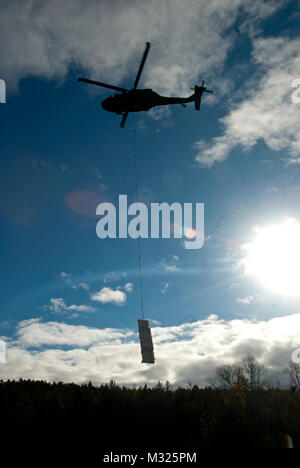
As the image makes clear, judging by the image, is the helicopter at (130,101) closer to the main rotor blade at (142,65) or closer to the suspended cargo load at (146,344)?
the main rotor blade at (142,65)

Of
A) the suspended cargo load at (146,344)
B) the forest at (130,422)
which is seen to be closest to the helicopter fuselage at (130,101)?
the suspended cargo load at (146,344)

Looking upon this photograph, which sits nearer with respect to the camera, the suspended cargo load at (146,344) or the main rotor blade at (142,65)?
the suspended cargo load at (146,344)

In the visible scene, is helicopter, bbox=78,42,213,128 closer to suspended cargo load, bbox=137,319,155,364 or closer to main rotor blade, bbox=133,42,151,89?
main rotor blade, bbox=133,42,151,89

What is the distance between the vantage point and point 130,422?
36.4ft

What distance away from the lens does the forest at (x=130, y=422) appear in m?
10.1

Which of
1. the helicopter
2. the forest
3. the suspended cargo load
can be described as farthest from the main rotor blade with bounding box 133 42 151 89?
the forest

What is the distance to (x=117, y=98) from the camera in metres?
17.5

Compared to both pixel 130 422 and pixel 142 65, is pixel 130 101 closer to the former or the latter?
pixel 142 65

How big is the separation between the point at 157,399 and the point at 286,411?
559 centimetres

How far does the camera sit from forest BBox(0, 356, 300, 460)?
396 inches

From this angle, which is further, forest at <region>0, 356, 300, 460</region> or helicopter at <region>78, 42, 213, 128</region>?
helicopter at <region>78, 42, 213, 128</region>
